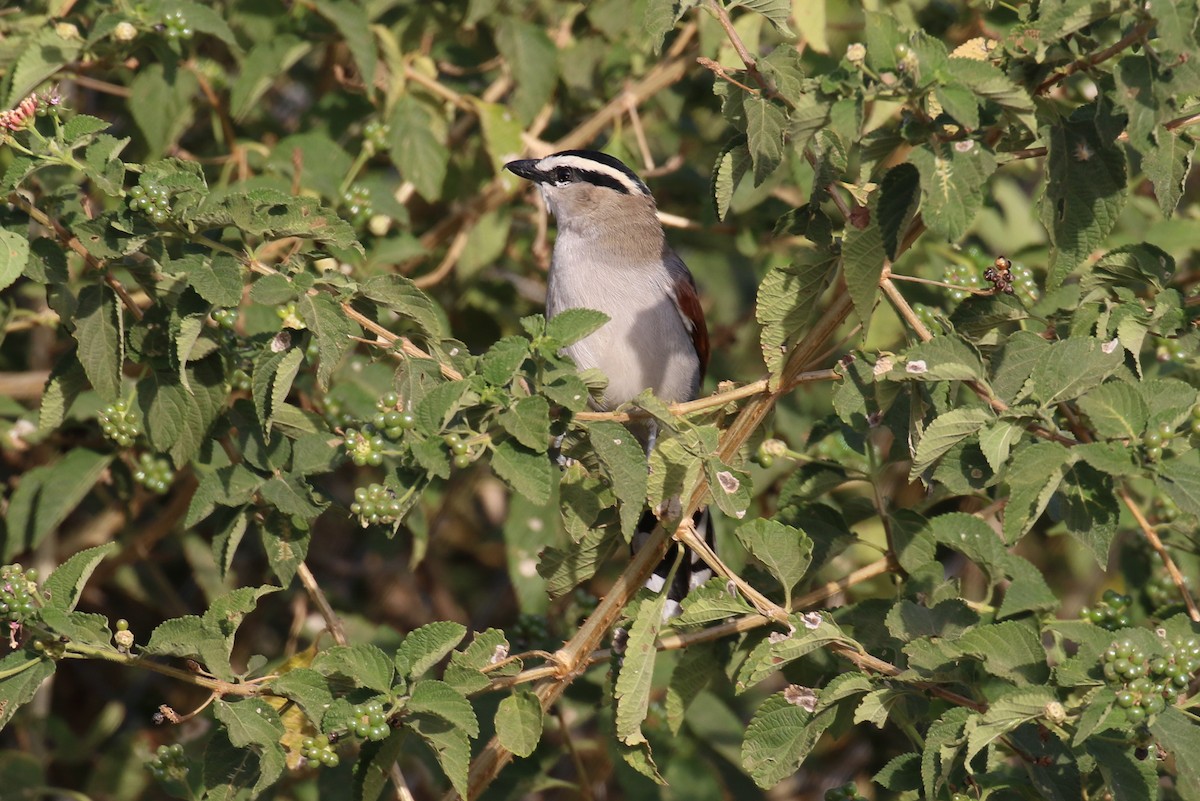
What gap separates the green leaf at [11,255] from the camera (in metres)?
2.75

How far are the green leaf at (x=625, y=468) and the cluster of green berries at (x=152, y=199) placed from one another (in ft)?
3.43

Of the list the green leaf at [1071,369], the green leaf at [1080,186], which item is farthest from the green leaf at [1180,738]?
the green leaf at [1080,186]

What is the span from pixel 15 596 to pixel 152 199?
2.85 ft

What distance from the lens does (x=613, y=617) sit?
3.03 meters

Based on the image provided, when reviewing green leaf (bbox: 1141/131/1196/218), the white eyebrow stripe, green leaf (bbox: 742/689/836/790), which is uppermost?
green leaf (bbox: 1141/131/1196/218)

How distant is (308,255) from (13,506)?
5.88 feet

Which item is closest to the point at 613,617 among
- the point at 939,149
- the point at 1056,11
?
the point at 939,149

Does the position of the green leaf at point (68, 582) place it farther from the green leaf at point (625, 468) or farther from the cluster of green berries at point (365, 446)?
the green leaf at point (625, 468)

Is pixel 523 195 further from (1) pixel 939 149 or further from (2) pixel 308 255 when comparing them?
(1) pixel 939 149

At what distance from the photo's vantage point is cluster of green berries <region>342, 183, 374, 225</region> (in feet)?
13.8

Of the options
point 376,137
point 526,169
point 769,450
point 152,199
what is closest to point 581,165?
point 526,169

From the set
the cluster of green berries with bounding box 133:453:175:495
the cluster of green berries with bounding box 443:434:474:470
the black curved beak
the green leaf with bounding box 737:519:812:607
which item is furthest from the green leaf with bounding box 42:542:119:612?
the black curved beak

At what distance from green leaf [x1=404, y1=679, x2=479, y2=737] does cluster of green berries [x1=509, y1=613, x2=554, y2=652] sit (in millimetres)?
1325

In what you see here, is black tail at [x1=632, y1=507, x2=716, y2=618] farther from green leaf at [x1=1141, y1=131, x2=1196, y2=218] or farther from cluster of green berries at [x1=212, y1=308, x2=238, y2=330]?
green leaf at [x1=1141, y1=131, x2=1196, y2=218]
